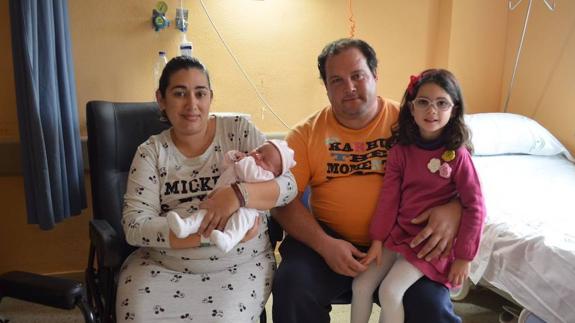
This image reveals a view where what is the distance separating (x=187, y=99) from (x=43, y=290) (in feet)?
2.31

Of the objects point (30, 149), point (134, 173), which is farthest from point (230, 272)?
point (30, 149)

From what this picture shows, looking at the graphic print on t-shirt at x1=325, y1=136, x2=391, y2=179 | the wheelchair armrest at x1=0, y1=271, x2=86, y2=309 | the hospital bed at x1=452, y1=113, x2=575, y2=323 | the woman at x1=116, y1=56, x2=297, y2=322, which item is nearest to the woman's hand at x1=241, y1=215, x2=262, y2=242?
the woman at x1=116, y1=56, x2=297, y2=322

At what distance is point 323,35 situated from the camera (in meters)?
2.61

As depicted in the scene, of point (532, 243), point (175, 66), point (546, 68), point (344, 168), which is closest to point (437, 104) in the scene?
point (344, 168)

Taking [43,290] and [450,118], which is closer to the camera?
[43,290]

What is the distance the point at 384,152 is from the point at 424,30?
152 cm

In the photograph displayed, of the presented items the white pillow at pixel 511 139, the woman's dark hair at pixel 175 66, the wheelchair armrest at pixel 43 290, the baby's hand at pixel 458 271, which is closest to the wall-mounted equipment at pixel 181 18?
the woman's dark hair at pixel 175 66

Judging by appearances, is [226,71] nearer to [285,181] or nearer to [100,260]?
[285,181]

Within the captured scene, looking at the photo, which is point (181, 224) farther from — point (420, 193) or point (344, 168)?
point (420, 193)

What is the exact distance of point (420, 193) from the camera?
147cm

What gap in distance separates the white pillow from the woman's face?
169 cm

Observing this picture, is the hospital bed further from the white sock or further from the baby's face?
the white sock

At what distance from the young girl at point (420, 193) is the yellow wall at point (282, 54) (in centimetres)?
120

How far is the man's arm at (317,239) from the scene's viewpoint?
1.45 m
